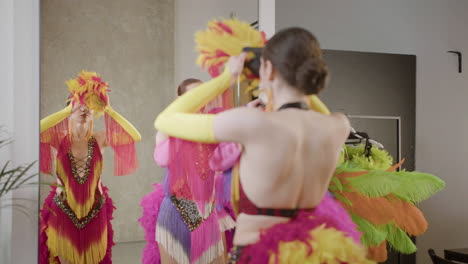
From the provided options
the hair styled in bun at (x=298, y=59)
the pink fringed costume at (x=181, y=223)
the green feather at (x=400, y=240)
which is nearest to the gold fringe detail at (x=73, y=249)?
the pink fringed costume at (x=181, y=223)

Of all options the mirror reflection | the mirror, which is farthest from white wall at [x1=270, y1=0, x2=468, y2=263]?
the mirror

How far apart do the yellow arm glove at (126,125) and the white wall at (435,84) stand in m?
2.42

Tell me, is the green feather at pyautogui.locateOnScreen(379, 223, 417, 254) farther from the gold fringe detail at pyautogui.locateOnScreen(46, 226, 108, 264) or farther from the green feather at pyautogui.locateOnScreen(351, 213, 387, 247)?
the gold fringe detail at pyautogui.locateOnScreen(46, 226, 108, 264)

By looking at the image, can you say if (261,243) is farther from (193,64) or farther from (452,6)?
(452,6)

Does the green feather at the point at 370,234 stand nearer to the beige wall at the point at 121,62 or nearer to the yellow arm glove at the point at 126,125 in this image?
the beige wall at the point at 121,62

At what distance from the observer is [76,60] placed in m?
2.64

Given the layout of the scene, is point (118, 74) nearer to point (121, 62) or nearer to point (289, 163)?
point (121, 62)

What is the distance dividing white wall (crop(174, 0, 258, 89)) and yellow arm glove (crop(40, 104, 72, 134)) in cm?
53

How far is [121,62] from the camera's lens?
106 inches

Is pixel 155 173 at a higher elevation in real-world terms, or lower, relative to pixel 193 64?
lower

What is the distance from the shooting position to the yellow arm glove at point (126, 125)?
262 centimetres

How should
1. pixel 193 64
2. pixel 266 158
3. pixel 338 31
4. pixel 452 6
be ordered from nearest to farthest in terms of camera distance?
pixel 266 158 < pixel 193 64 < pixel 338 31 < pixel 452 6

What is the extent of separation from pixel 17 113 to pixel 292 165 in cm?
168

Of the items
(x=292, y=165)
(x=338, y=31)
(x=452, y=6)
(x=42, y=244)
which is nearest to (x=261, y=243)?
(x=292, y=165)
